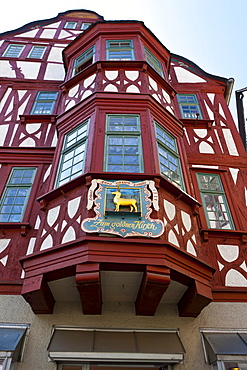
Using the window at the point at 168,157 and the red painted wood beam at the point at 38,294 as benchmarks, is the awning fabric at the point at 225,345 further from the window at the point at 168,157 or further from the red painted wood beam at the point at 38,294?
the window at the point at 168,157

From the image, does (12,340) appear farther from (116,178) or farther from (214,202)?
(214,202)

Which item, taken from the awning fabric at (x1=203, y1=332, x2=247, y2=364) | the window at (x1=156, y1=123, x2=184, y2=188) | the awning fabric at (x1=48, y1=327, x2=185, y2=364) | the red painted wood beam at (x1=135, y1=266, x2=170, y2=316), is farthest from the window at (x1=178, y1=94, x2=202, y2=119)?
the awning fabric at (x1=48, y1=327, x2=185, y2=364)

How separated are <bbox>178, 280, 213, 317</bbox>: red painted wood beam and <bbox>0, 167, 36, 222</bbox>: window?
3988 millimetres

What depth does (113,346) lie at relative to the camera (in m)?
5.36

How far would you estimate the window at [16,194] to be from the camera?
7.46 m

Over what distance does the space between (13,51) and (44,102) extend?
13.4 feet

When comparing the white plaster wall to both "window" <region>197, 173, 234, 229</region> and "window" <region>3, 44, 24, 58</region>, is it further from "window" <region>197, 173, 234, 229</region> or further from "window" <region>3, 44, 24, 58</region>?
"window" <region>3, 44, 24, 58</region>

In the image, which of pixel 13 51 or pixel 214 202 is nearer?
pixel 214 202

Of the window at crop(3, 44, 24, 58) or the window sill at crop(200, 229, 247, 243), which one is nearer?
the window sill at crop(200, 229, 247, 243)

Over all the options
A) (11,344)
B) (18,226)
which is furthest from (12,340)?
(18,226)

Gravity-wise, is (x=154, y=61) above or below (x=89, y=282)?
above

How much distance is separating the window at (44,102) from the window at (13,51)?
121 inches

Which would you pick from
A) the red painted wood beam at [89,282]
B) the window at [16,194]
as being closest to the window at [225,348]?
the red painted wood beam at [89,282]

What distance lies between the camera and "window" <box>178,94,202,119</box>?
10.5 m
